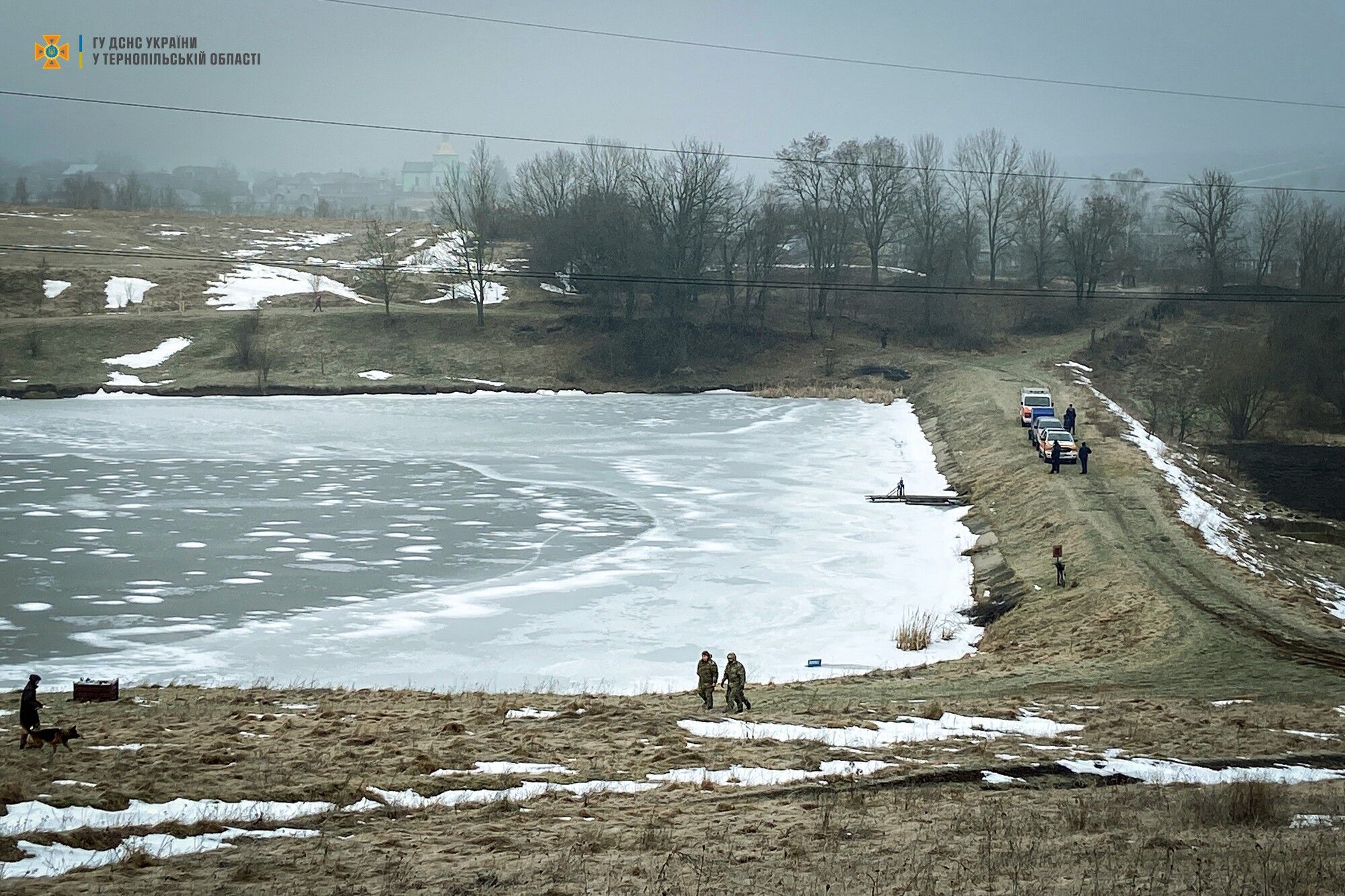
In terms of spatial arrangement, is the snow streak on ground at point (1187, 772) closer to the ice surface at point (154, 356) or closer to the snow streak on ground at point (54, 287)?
the ice surface at point (154, 356)

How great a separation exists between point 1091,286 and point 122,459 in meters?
66.4

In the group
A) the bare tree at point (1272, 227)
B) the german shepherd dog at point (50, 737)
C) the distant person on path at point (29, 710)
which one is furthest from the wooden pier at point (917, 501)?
the bare tree at point (1272, 227)

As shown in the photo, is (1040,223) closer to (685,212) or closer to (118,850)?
(685,212)

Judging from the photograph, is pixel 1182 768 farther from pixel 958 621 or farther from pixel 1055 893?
pixel 958 621

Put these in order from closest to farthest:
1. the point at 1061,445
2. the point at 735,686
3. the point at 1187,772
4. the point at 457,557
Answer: the point at 1187,772 → the point at 735,686 → the point at 457,557 → the point at 1061,445

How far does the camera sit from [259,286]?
8344 centimetres

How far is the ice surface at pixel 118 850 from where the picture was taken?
8.95m

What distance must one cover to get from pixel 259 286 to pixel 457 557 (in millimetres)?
63828

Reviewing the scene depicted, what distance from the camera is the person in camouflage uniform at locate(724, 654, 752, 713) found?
15.7 m

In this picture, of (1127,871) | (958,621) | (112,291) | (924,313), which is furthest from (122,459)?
(924,313)

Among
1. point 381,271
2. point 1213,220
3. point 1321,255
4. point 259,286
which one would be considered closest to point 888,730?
point 381,271

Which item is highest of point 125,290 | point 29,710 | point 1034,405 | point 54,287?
point 54,287

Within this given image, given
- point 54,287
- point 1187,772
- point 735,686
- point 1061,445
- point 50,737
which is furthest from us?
point 54,287

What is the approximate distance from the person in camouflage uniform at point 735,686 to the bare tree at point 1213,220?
75.5 m
